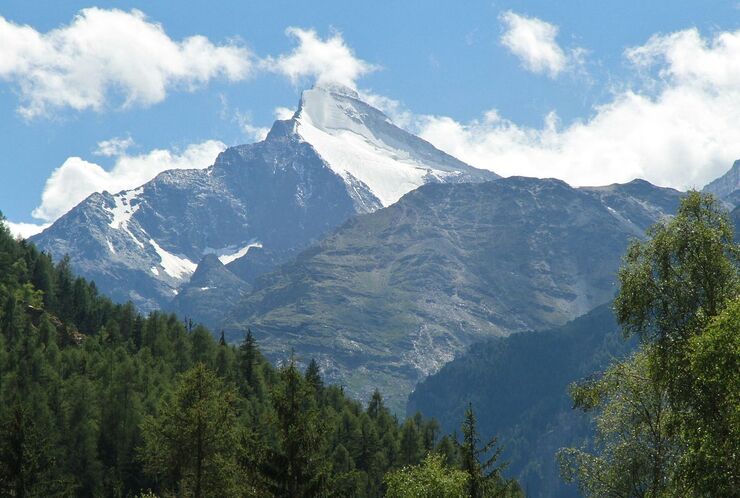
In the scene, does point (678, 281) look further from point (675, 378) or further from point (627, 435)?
point (627, 435)

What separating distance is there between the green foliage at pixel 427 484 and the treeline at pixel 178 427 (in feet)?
0.43

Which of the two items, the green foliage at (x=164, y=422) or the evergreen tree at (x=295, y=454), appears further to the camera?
the green foliage at (x=164, y=422)

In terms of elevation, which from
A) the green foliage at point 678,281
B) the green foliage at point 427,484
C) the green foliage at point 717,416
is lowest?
the green foliage at point 427,484

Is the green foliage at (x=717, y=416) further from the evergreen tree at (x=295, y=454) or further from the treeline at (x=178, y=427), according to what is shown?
the treeline at (x=178, y=427)

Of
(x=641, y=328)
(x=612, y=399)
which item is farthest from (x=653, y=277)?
(x=612, y=399)

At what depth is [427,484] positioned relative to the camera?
161 feet

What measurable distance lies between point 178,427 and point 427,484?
51.7ft

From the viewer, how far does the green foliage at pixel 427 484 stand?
158 feet

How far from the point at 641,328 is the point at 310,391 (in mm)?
18268

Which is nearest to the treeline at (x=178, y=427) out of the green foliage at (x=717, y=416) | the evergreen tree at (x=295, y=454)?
the evergreen tree at (x=295, y=454)

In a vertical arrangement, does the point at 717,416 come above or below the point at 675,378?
below

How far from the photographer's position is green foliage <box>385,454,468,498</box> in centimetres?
4812

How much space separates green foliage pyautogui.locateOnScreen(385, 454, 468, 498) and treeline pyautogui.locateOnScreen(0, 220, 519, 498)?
132 millimetres

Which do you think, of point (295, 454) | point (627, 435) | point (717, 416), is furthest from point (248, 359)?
point (717, 416)
